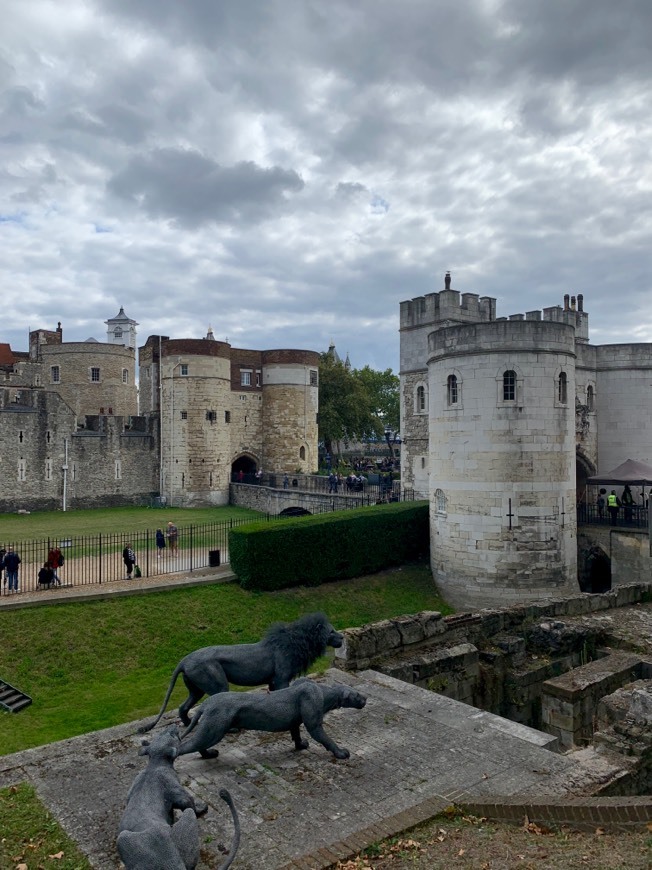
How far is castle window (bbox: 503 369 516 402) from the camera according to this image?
19.9 m

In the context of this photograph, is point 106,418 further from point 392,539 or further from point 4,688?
point 4,688

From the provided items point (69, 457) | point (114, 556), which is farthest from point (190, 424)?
point (114, 556)

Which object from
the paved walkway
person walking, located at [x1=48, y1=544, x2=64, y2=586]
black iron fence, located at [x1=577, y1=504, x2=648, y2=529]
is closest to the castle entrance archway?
the paved walkway

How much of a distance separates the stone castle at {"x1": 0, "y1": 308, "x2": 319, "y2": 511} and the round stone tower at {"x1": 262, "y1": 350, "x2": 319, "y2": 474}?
0.22 feet

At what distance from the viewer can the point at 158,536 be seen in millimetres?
24016

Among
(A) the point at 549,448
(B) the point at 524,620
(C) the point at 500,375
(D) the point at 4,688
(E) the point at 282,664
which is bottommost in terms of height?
(D) the point at 4,688

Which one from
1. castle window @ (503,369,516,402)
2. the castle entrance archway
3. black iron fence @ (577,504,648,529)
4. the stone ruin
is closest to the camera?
the stone ruin

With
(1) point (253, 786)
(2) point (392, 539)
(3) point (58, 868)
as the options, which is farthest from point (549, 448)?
(3) point (58, 868)

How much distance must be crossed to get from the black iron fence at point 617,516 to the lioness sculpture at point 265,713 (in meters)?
18.3

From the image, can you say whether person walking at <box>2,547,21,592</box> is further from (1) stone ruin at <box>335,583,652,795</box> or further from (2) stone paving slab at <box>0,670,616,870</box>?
(1) stone ruin at <box>335,583,652,795</box>

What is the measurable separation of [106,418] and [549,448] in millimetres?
26915

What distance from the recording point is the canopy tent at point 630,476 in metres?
23.4

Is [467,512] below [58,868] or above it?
above

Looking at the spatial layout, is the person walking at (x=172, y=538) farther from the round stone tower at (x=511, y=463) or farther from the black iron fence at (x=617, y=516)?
the black iron fence at (x=617, y=516)
